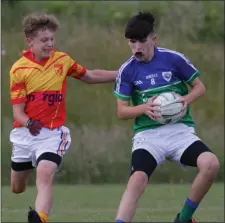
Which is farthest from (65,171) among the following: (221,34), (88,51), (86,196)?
(221,34)

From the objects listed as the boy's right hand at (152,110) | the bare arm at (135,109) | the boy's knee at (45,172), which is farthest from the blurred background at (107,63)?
the boy's right hand at (152,110)

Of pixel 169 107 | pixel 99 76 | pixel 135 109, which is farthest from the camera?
pixel 99 76

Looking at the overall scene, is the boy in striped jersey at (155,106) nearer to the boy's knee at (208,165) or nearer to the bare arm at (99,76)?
the boy's knee at (208,165)

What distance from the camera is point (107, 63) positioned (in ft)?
70.7

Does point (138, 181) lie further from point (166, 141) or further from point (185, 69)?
point (185, 69)

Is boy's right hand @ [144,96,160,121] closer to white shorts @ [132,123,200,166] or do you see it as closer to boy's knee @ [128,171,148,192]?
white shorts @ [132,123,200,166]

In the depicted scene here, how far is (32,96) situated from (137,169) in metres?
1.38

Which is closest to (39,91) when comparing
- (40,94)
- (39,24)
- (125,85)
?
(40,94)

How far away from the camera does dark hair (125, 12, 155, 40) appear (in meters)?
8.74

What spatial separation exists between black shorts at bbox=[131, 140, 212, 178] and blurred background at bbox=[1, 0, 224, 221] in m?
7.08

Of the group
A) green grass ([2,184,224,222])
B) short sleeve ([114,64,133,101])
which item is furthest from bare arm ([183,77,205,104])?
green grass ([2,184,224,222])

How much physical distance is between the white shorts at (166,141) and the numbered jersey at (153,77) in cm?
8

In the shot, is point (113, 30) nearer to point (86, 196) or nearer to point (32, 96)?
point (86, 196)

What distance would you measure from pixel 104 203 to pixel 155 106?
5.05m
